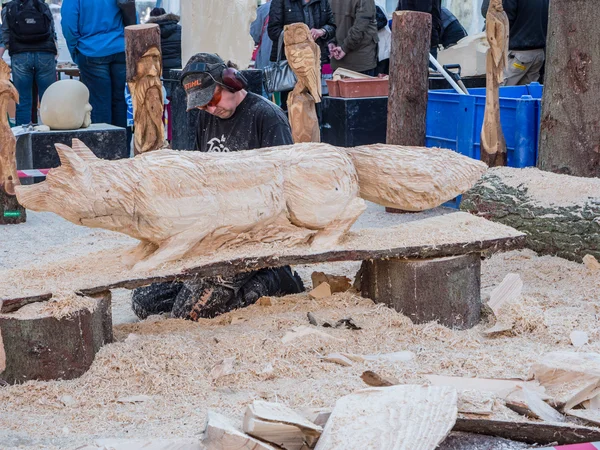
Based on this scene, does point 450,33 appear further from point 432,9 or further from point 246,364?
point 246,364

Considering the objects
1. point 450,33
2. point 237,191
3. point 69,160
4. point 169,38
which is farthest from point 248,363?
point 450,33

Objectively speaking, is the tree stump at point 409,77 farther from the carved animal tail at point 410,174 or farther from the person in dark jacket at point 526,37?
the carved animal tail at point 410,174

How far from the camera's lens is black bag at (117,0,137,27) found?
362 inches

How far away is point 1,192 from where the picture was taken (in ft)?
22.9

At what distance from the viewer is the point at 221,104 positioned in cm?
465

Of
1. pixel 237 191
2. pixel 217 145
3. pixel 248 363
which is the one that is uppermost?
pixel 217 145

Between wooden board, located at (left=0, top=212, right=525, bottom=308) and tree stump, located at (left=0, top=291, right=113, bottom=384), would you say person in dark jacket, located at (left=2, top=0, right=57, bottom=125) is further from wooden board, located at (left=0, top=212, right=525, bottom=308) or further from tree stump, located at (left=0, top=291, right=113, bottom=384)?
tree stump, located at (left=0, top=291, right=113, bottom=384)

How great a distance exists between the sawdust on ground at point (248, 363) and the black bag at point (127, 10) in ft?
18.5

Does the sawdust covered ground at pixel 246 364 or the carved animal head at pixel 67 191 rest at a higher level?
the carved animal head at pixel 67 191

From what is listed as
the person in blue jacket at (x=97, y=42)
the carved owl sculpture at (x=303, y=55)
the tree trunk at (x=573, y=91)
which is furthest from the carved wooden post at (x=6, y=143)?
the tree trunk at (x=573, y=91)

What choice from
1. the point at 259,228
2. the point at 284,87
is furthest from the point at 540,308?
the point at 284,87

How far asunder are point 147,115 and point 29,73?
4.47m

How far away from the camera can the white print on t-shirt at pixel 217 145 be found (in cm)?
480

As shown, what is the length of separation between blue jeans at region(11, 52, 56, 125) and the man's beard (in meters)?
4.28
